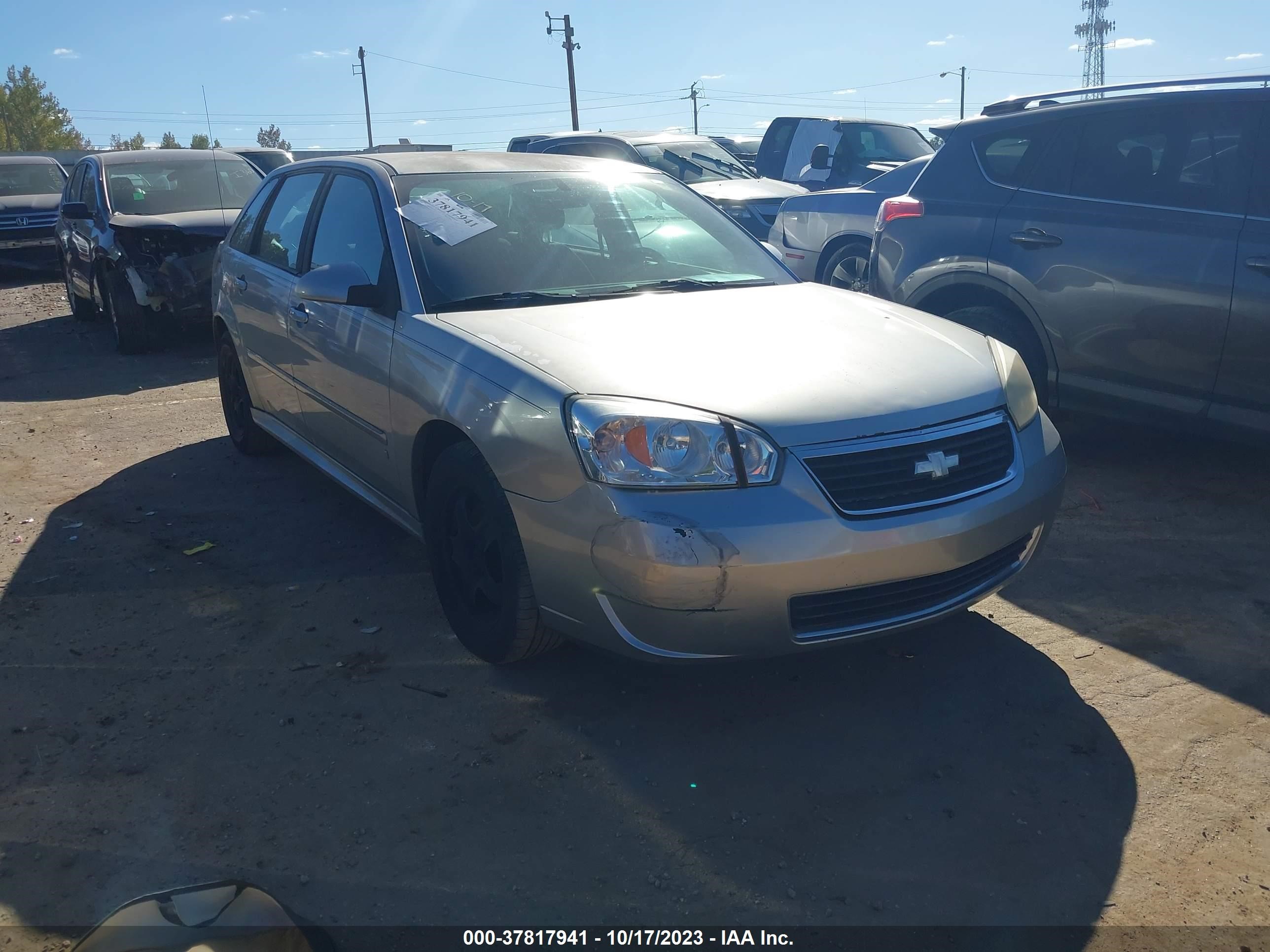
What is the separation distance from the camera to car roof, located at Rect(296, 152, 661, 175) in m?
4.28

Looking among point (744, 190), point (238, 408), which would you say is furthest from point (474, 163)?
point (744, 190)

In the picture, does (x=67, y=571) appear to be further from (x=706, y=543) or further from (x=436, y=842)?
(x=706, y=543)

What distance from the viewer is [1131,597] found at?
3.85m

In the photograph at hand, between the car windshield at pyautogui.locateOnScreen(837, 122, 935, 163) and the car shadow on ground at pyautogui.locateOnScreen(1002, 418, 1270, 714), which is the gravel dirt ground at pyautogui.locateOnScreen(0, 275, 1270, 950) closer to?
the car shadow on ground at pyautogui.locateOnScreen(1002, 418, 1270, 714)

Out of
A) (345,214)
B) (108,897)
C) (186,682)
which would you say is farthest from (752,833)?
(345,214)

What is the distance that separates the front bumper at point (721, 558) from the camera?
271 centimetres

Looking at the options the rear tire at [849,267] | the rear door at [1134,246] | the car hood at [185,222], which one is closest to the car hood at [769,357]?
the rear door at [1134,246]

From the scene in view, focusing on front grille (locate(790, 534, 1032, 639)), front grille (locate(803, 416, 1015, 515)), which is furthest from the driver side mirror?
front grille (locate(790, 534, 1032, 639))

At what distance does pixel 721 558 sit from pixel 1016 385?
130 cm

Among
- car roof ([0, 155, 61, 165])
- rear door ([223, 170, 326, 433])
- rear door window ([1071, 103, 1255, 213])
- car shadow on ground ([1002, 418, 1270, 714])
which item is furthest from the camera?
car roof ([0, 155, 61, 165])

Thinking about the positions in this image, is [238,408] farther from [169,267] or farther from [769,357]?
[769,357]

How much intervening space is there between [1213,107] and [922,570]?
312cm

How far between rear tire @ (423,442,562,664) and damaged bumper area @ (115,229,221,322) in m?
6.39

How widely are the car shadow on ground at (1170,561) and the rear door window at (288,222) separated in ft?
10.9
